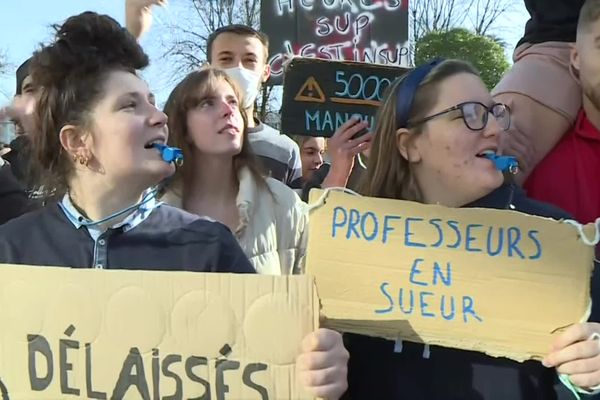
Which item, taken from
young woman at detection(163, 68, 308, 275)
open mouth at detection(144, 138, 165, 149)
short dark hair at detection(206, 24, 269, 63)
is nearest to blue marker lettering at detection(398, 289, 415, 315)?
open mouth at detection(144, 138, 165, 149)

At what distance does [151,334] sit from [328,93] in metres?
1.55

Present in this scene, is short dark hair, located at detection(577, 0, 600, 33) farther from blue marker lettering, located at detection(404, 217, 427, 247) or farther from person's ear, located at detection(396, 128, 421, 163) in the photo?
blue marker lettering, located at detection(404, 217, 427, 247)

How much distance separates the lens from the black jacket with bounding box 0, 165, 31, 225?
8.40ft

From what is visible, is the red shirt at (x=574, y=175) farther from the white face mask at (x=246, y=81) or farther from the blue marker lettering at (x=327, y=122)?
the white face mask at (x=246, y=81)

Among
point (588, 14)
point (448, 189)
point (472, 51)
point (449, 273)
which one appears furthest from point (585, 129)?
point (472, 51)

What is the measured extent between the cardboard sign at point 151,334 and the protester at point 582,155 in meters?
0.73

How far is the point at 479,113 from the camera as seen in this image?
1725 mm

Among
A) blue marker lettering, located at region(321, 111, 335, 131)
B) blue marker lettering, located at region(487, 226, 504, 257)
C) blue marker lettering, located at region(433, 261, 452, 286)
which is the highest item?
blue marker lettering, located at region(321, 111, 335, 131)

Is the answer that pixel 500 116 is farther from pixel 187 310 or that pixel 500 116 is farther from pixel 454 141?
pixel 187 310

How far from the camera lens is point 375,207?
5.04 feet

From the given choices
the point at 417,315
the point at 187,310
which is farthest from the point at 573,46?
the point at 187,310

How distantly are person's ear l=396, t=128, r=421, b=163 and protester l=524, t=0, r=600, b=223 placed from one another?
30 centimetres

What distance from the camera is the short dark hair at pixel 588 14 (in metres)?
1.67

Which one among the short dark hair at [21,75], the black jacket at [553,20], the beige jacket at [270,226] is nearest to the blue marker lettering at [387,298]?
the black jacket at [553,20]
